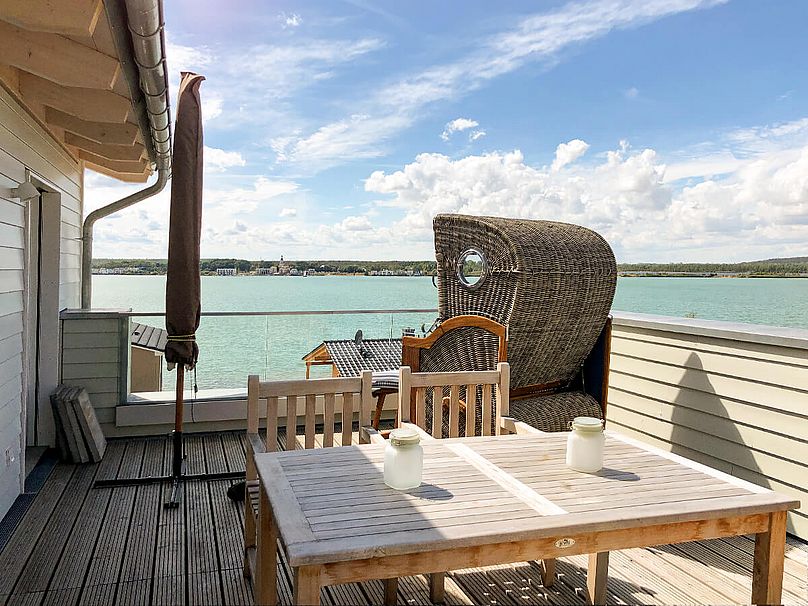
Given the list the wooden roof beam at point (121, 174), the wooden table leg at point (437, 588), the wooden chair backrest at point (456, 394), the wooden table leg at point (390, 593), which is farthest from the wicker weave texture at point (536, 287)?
the wooden roof beam at point (121, 174)

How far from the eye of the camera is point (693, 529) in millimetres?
1937

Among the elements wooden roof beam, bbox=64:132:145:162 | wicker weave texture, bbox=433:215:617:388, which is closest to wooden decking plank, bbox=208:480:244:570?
wicker weave texture, bbox=433:215:617:388

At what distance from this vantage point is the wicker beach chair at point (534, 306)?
4285 millimetres

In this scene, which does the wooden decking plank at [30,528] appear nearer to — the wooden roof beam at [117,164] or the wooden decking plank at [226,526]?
the wooden decking plank at [226,526]

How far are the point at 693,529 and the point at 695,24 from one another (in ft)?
62.9

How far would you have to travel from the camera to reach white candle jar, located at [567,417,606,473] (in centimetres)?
222

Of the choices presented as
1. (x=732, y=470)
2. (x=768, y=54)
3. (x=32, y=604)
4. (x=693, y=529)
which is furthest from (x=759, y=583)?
(x=768, y=54)

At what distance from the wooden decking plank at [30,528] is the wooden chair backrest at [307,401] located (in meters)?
1.37

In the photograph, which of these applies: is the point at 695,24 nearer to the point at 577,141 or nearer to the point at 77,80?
the point at 577,141

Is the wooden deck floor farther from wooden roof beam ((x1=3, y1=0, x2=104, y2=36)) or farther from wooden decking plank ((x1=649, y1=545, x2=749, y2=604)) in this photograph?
wooden roof beam ((x1=3, y1=0, x2=104, y2=36))

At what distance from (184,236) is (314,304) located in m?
2.28

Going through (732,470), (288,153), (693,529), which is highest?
(288,153)

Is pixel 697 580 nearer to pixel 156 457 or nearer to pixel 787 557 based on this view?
pixel 787 557

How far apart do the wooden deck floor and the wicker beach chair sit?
1332mm
